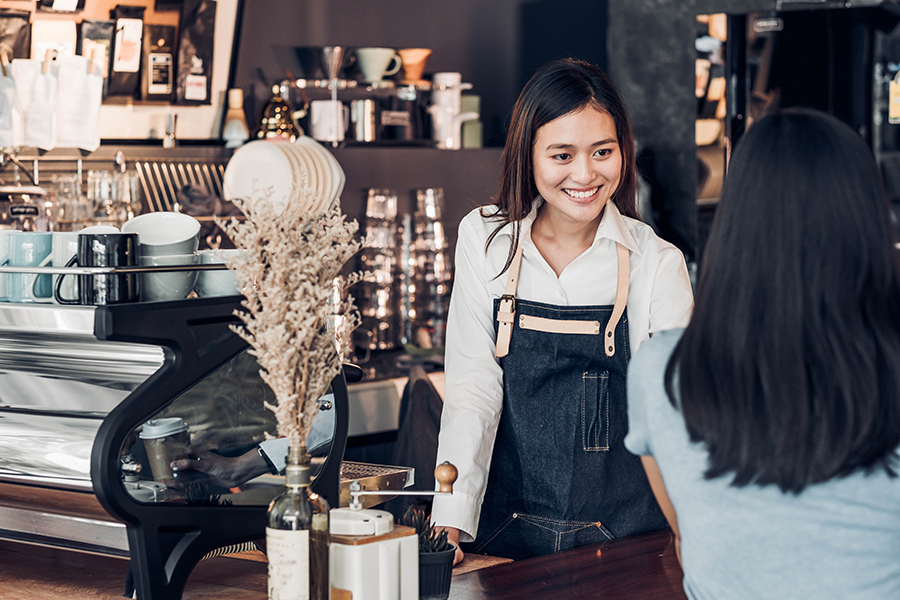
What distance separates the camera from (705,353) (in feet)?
3.16

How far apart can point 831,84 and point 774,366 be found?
3.29m

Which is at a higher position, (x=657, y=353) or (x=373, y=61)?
(x=373, y=61)

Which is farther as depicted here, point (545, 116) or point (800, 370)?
point (545, 116)

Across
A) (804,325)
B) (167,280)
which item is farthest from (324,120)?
(804,325)

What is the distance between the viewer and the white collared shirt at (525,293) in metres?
1.88

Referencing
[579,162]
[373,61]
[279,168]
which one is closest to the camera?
[579,162]

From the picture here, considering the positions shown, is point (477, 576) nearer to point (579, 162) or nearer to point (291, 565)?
point (291, 565)

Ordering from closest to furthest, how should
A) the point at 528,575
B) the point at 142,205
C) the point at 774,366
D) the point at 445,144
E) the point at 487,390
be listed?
the point at 774,366
the point at 528,575
the point at 487,390
the point at 142,205
the point at 445,144

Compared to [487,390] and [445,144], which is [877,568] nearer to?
[487,390]

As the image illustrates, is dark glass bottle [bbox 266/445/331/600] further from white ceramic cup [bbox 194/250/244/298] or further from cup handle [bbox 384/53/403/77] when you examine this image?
cup handle [bbox 384/53/403/77]

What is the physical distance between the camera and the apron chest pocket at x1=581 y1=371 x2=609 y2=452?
1914 mm

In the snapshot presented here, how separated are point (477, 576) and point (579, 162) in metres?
0.74

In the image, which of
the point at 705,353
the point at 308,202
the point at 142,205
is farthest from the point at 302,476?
the point at 142,205

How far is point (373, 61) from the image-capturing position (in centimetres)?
415
